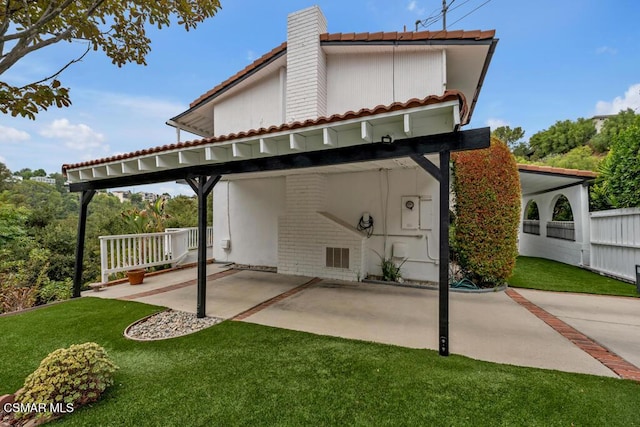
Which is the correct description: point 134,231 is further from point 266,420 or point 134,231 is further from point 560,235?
point 560,235

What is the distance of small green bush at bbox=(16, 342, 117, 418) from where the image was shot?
98.3 inches

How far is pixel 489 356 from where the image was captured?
3.52 metres

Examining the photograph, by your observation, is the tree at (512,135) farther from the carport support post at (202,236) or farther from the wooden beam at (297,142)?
the carport support post at (202,236)

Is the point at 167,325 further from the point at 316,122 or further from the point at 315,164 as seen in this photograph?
the point at 316,122

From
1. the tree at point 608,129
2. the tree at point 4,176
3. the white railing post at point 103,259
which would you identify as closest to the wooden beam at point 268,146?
the white railing post at point 103,259

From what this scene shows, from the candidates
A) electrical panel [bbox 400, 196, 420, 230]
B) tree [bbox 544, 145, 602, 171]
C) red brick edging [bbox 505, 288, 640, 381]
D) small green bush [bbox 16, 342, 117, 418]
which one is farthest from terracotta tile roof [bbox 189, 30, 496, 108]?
tree [bbox 544, 145, 602, 171]

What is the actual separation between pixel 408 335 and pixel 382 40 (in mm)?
6986

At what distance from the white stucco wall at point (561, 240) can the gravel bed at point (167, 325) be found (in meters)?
11.2

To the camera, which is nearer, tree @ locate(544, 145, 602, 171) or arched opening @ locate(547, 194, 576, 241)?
arched opening @ locate(547, 194, 576, 241)

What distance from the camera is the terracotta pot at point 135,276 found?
24.9 ft

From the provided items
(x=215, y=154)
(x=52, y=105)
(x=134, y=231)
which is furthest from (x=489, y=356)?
(x=134, y=231)

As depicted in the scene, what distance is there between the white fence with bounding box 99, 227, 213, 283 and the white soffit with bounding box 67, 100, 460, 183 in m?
2.54
